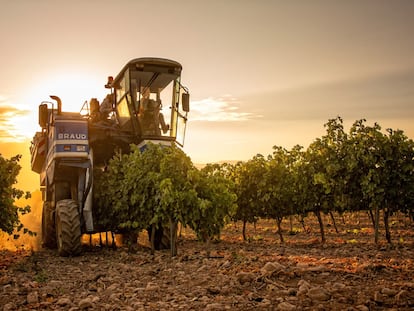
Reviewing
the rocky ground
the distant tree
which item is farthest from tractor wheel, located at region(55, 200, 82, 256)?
the distant tree

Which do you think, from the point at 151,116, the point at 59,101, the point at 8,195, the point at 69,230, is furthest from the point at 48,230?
the point at 151,116

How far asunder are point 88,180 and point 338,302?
25.5ft

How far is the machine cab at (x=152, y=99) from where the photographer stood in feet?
39.6

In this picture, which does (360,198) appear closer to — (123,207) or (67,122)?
(123,207)

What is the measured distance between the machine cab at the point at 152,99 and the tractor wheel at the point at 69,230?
9.22ft

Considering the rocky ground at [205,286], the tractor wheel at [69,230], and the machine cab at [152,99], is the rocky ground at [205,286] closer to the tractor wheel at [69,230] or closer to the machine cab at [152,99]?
the tractor wheel at [69,230]

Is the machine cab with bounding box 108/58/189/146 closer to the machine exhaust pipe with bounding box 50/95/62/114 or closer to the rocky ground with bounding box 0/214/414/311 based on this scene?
the machine exhaust pipe with bounding box 50/95/62/114

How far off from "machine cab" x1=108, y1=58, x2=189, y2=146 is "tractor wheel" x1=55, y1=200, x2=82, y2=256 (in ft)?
9.22

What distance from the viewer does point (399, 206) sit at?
1471 centimetres

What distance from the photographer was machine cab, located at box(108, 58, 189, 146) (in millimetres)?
12067

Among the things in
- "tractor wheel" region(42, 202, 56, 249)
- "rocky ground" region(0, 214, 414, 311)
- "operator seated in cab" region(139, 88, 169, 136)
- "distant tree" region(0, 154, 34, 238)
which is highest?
"operator seated in cab" region(139, 88, 169, 136)

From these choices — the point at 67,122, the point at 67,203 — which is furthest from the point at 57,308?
the point at 67,122

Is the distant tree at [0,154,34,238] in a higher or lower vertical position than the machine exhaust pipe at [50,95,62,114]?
lower

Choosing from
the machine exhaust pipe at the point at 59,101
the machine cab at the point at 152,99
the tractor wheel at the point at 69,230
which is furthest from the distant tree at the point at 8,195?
the machine cab at the point at 152,99
